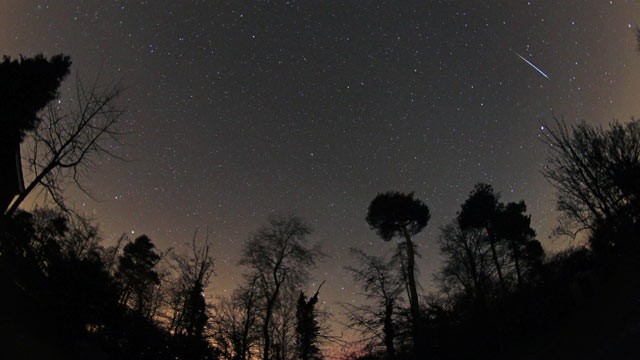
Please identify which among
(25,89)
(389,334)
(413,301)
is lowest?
(389,334)

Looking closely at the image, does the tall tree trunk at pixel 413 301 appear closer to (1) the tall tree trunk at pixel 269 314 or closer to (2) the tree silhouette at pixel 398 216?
(2) the tree silhouette at pixel 398 216

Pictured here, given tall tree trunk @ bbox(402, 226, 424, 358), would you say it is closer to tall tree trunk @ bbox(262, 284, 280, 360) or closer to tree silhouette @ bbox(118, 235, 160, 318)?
tall tree trunk @ bbox(262, 284, 280, 360)

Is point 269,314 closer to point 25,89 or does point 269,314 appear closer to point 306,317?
point 306,317

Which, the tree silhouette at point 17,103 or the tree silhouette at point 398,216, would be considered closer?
the tree silhouette at point 17,103

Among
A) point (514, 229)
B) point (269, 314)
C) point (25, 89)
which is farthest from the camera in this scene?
point (514, 229)

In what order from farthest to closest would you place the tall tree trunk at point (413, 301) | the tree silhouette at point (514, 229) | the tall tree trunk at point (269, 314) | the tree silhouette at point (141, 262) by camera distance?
the tree silhouette at point (141, 262)
the tree silhouette at point (514, 229)
the tall tree trunk at point (269, 314)
the tall tree trunk at point (413, 301)

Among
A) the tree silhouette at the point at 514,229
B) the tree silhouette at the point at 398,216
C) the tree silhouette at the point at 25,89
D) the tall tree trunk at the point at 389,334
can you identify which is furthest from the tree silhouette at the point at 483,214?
the tree silhouette at the point at 25,89

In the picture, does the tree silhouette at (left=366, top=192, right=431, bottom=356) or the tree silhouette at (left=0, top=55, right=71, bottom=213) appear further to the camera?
the tree silhouette at (left=366, top=192, right=431, bottom=356)

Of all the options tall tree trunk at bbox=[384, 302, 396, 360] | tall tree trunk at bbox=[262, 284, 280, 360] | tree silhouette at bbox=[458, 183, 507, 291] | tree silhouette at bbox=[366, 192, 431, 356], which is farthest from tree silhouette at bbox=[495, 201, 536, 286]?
tall tree trunk at bbox=[262, 284, 280, 360]

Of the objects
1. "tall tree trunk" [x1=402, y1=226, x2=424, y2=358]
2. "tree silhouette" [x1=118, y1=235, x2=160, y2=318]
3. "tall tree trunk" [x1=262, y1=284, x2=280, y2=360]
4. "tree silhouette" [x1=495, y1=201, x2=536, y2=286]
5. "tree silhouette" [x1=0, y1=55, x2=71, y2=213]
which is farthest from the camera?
"tree silhouette" [x1=118, y1=235, x2=160, y2=318]

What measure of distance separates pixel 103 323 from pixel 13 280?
8.79 feet

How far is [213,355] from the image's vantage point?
1428 centimetres

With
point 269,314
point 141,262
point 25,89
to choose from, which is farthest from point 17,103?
point 141,262

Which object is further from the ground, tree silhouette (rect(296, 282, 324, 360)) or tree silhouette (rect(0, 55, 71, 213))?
tree silhouette (rect(0, 55, 71, 213))
